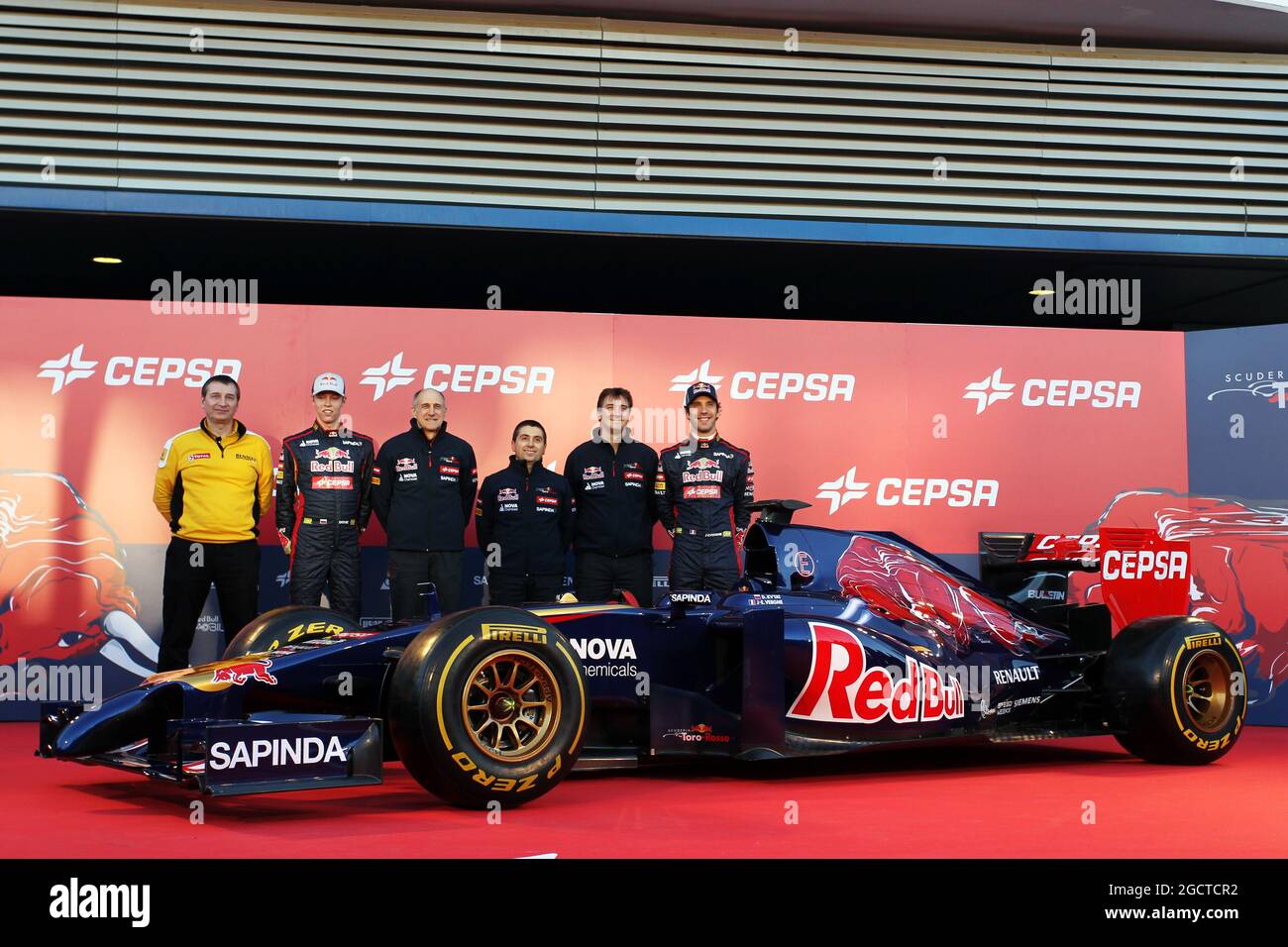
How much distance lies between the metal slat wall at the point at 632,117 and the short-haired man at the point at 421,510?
2.37 m

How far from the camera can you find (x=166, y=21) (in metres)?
10.5

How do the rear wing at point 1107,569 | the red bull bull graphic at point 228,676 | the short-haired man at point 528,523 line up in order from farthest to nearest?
the short-haired man at point 528,523
the rear wing at point 1107,569
the red bull bull graphic at point 228,676

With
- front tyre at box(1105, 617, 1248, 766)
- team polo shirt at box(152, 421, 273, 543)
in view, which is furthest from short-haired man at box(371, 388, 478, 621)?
front tyre at box(1105, 617, 1248, 766)

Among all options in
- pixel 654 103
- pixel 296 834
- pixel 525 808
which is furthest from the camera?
pixel 654 103

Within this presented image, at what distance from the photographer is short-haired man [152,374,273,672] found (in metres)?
8.80

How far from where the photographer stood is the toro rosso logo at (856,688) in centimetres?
666

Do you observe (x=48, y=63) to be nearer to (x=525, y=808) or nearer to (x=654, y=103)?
(x=654, y=103)

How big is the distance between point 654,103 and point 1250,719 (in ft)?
20.6

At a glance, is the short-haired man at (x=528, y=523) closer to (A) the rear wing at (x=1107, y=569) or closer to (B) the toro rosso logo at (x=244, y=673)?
(A) the rear wing at (x=1107, y=569)

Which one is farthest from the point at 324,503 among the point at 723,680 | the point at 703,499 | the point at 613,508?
the point at 723,680

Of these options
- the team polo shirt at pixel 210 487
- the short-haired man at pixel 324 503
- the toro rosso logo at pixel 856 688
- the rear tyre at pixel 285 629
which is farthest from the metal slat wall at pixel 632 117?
the toro rosso logo at pixel 856 688

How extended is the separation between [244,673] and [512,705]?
1.10 metres

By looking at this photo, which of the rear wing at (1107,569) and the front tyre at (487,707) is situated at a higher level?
the rear wing at (1107,569)
